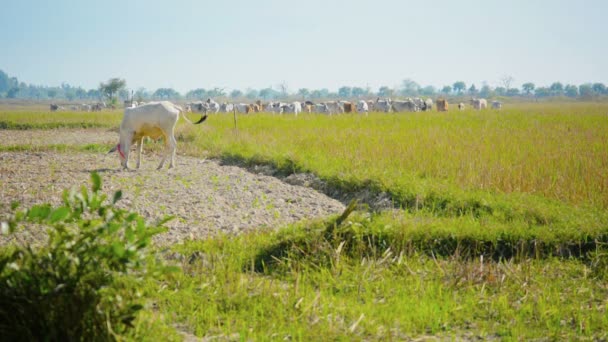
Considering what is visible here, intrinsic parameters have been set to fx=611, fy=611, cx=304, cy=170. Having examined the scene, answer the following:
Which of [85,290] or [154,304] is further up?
[85,290]

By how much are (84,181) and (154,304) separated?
16.4ft

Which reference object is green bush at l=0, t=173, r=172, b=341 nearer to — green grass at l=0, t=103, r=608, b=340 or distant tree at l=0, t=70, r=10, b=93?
green grass at l=0, t=103, r=608, b=340

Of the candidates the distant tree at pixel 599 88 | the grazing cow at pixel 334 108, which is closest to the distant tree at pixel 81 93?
the distant tree at pixel 599 88

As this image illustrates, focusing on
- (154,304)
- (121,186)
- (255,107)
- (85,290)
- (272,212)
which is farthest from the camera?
(255,107)

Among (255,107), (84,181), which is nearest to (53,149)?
(84,181)

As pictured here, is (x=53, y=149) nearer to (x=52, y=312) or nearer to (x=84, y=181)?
(x=84, y=181)

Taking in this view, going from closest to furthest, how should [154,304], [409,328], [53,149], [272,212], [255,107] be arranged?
[409,328] → [154,304] → [272,212] → [53,149] → [255,107]

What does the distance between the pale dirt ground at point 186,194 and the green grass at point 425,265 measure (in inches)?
29.0

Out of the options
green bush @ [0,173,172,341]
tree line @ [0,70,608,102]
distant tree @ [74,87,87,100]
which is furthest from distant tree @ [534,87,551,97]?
green bush @ [0,173,172,341]

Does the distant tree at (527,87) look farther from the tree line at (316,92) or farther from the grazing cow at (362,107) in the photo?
the grazing cow at (362,107)

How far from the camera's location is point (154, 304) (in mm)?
4223

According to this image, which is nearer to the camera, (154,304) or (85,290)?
(85,290)

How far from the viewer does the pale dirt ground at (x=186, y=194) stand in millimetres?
6723

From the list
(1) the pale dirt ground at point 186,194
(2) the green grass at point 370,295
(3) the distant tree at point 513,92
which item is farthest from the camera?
(3) the distant tree at point 513,92
